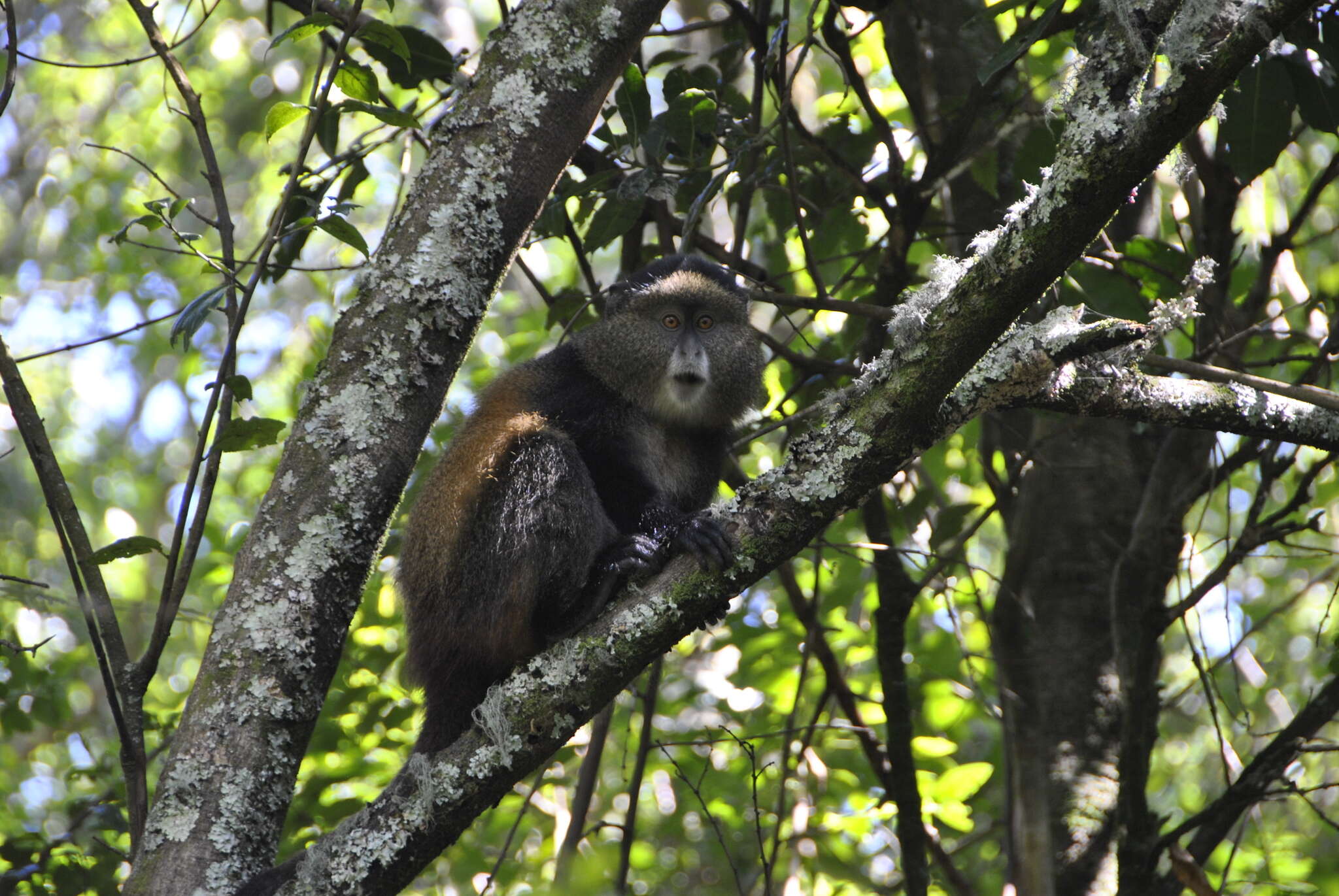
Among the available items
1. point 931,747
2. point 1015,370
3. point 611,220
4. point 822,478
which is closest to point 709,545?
point 822,478

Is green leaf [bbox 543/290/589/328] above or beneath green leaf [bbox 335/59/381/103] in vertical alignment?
above

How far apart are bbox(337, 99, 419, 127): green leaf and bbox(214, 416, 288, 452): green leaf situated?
88 centimetres

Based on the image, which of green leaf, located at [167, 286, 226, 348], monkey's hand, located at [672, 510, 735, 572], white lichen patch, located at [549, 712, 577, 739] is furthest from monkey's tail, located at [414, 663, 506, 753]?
green leaf, located at [167, 286, 226, 348]

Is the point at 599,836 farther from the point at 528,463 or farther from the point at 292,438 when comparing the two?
the point at 292,438

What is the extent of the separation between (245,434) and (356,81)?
1110mm

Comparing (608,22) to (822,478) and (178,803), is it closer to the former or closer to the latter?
(822,478)

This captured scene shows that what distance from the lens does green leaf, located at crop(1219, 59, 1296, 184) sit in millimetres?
3600

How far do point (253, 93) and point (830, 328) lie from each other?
12.6 m

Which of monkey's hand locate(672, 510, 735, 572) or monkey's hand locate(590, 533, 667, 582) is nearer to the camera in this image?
monkey's hand locate(672, 510, 735, 572)

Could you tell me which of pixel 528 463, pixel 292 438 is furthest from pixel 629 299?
→ pixel 292 438

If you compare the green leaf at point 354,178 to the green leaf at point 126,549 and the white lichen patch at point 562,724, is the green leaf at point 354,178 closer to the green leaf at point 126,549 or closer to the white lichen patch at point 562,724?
the green leaf at point 126,549

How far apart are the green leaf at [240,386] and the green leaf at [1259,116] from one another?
3120 mm

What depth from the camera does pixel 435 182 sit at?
10.2 feet

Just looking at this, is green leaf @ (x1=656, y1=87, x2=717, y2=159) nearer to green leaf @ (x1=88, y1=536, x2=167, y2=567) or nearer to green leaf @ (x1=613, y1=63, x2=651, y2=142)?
green leaf @ (x1=613, y1=63, x2=651, y2=142)
